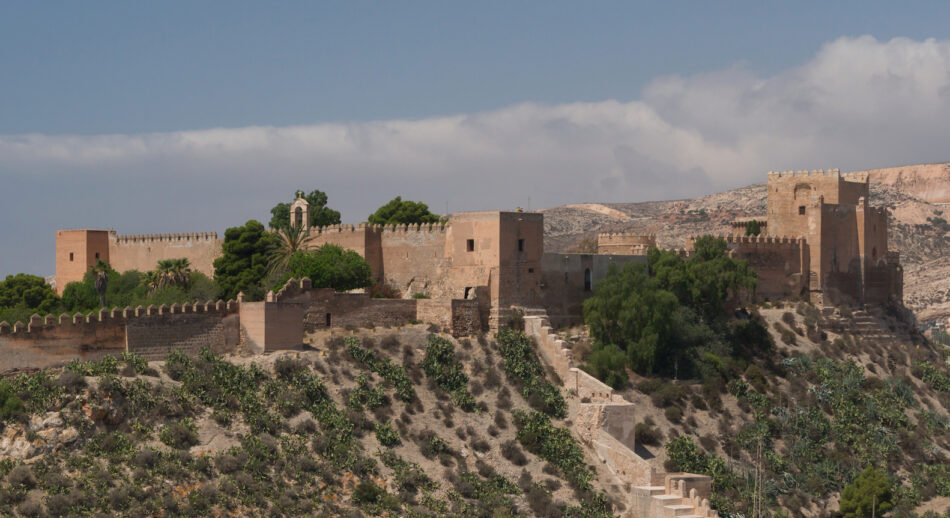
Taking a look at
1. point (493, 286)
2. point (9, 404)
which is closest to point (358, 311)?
point (493, 286)

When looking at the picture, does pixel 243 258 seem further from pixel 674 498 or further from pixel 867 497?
pixel 867 497

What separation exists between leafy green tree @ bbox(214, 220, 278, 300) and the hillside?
252 inches

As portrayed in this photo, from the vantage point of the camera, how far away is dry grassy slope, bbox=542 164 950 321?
81.8m

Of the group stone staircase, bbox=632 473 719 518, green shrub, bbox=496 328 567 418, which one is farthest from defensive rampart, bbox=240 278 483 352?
stone staircase, bbox=632 473 719 518

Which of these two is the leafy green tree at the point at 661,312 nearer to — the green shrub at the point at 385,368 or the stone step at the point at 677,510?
the green shrub at the point at 385,368

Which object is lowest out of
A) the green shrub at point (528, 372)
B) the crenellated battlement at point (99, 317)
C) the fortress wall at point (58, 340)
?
the green shrub at point (528, 372)

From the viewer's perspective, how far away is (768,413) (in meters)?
38.4

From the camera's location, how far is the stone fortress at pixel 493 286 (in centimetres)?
3084

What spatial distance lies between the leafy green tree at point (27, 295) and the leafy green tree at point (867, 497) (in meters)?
25.5

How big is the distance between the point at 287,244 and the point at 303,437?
13.1 metres

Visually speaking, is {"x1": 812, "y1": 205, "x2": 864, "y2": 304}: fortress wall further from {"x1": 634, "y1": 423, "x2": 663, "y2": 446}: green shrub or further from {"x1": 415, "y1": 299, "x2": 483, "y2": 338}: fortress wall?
{"x1": 415, "y1": 299, "x2": 483, "y2": 338}: fortress wall

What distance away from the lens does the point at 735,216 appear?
8588 centimetres

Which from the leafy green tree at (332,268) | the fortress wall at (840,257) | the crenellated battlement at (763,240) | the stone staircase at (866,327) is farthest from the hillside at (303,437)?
the fortress wall at (840,257)

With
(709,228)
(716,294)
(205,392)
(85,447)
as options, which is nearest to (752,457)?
(716,294)
